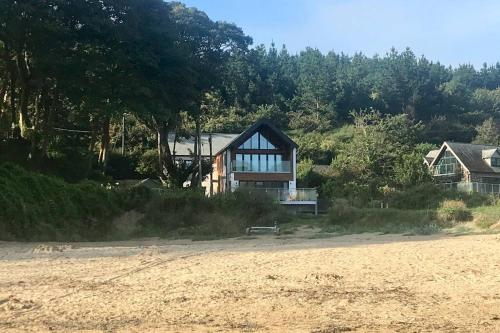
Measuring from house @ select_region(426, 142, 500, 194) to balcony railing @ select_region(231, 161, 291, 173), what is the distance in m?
17.5

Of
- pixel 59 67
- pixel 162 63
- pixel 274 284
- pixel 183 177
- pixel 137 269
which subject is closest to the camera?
pixel 274 284

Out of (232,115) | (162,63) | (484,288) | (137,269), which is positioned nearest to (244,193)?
(162,63)

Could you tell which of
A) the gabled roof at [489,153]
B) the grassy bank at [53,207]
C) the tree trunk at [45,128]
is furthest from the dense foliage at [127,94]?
the gabled roof at [489,153]

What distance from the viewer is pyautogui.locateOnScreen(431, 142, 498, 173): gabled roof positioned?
219 ft

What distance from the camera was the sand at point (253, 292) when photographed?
9.45m

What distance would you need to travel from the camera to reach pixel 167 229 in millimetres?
33906

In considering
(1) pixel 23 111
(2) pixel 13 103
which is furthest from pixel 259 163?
(1) pixel 23 111

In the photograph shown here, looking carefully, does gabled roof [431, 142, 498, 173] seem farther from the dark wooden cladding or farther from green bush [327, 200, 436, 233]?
green bush [327, 200, 436, 233]

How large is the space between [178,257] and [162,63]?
2161cm

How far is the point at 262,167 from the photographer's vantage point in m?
59.7

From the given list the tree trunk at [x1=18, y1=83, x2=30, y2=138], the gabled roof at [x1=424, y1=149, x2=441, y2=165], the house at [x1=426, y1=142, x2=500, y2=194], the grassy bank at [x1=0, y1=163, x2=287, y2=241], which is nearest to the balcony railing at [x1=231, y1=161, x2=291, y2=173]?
the house at [x1=426, y1=142, x2=500, y2=194]

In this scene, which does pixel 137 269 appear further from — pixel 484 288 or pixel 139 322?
pixel 484 288

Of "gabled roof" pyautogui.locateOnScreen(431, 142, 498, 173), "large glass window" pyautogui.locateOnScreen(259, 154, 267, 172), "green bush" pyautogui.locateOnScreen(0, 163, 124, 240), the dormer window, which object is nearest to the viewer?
"green bush" pyautogui.locateOnScreen(0, 163, 124, 240)

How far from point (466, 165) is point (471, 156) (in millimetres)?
3013
